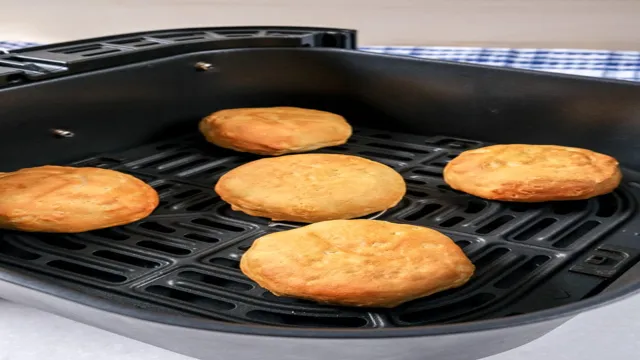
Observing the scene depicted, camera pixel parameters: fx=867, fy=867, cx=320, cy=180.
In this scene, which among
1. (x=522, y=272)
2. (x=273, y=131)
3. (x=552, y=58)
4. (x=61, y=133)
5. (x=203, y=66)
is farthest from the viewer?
(x=552, y=58)

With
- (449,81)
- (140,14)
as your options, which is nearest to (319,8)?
(140,14)

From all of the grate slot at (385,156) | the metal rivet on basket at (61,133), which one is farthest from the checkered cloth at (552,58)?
the metal rivet on basket at (61,133)

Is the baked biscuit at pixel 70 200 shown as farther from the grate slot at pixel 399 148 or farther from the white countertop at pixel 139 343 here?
the grate slot at pixel 399 148

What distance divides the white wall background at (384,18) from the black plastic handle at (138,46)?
914 mm

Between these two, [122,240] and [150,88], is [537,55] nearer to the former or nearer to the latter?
[150,88]

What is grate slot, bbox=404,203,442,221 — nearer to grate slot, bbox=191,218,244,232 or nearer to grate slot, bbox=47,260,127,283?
grate slot, bbox=191,218,244,232

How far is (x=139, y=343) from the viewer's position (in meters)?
0.88

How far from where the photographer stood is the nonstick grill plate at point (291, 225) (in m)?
0.91

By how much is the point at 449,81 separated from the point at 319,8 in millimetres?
1216

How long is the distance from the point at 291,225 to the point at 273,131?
35 cm

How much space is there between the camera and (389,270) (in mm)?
934

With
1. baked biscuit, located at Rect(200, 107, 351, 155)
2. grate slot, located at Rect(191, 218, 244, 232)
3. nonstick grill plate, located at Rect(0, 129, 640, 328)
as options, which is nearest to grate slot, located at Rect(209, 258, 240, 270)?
nonstick grill plate, located at Rect(0, 129, 640, 328)

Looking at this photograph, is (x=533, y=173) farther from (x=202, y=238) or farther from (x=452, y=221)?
(x=202, y=238)

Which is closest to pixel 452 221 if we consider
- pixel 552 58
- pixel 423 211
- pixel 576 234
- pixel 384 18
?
pixel 423 211
